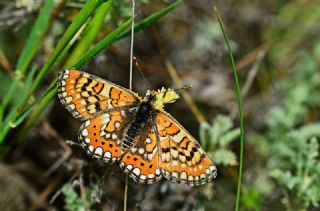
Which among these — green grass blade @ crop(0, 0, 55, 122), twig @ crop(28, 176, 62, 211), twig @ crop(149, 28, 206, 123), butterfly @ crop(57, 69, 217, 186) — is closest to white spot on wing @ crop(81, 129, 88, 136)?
butterfly @ crop(57, 69, 217, 186)

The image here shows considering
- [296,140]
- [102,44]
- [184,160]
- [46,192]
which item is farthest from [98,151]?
[296,140]

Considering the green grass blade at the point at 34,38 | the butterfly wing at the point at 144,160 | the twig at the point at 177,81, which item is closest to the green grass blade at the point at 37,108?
the green grass blade at the point at 34,38

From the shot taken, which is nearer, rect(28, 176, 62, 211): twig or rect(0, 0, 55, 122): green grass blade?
rect(0, 0, 55, 122): green grass blade

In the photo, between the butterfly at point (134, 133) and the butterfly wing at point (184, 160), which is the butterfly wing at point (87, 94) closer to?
the butterfly at point (134, 133)

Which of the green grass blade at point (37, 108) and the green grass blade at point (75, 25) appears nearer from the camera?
the green grass blade at point (75, 25)

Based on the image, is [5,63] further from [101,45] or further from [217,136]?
[217,136]

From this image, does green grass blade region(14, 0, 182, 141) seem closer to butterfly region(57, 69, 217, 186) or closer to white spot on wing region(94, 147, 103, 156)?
butterfly region(57, 69, 217, 186)
